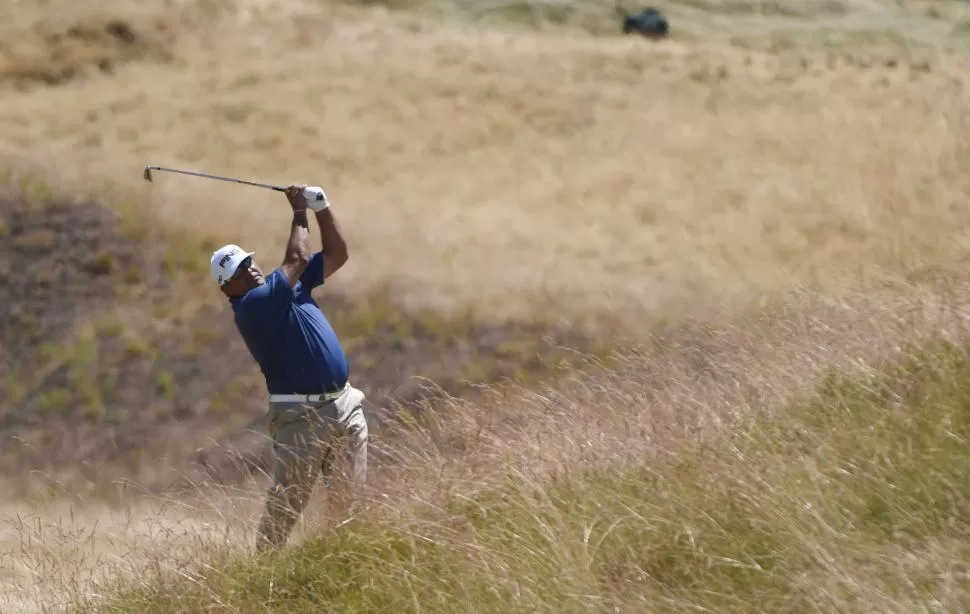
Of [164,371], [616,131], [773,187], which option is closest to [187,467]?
[164,371]

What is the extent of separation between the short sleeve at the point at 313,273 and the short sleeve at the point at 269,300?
1.14ft

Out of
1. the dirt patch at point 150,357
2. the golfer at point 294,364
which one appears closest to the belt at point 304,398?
the golfer at point 294,364

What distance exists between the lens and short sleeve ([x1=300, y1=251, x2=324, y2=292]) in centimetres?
747

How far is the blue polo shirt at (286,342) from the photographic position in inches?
276

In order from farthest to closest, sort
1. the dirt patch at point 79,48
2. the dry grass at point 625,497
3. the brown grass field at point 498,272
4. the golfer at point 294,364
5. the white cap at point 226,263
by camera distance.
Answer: the dirt patch at point 79,48
the white cap at point 226,263
the golfer at point 294,364
the brown grass field at point 498,272
the dry grass at point 625,497

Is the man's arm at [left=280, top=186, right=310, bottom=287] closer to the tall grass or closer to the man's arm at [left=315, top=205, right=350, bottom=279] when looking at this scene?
the man's arm at [left=315, top=205, right=350, bottom=279]

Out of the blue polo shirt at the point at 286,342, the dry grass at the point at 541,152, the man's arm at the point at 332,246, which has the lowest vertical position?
the dry grass at the point at 541,152

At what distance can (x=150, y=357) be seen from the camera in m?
17.5

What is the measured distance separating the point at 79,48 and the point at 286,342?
105 ft

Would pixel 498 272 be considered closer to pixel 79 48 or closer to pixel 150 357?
pixel 150 357

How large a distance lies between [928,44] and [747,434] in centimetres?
3617

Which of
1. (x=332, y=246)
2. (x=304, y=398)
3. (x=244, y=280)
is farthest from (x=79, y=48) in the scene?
(x=304, y=398)

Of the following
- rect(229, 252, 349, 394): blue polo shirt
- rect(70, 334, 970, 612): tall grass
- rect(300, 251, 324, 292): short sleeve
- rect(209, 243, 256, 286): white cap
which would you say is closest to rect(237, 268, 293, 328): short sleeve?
rect(229, 252, 349, 394): blue polo shirt

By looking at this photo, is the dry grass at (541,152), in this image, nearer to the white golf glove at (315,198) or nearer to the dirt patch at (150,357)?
the dirt patch at (150,357)
